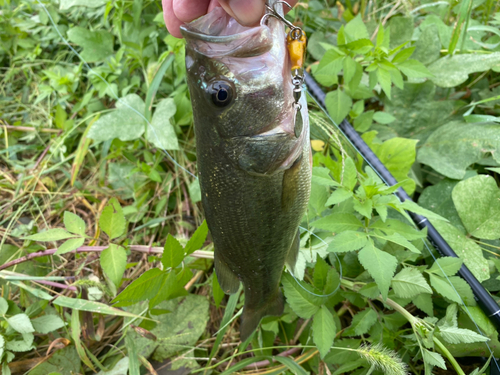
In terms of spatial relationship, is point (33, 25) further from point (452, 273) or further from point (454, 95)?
point (452, 273)

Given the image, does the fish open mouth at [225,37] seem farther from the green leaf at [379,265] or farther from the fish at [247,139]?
the green leaf at [379,265]

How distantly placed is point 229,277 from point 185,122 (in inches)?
65.9

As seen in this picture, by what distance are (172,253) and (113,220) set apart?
489mm

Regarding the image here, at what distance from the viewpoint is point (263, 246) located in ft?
5.29

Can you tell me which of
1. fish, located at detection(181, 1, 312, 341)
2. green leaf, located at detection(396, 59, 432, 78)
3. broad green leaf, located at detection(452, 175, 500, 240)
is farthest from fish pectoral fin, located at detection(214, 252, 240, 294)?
green leaf, located at detection(396, 59, 432, 78)

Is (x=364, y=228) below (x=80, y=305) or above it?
above

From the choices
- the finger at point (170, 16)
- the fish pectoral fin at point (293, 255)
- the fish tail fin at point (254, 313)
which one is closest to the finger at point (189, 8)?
the finger at point (170, 16)

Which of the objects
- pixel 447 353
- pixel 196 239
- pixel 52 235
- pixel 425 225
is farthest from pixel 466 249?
pixel 52 235

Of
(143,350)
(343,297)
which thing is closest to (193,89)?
(343,297)

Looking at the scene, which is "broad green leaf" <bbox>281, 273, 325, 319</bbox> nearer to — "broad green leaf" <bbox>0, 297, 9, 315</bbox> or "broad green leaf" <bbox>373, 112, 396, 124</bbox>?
"broad green leaf" <bbox>373, 112, 396, 124</bbox>

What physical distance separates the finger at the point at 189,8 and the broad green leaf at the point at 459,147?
1934 millimetres

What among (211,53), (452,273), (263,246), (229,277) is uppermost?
(211,53)

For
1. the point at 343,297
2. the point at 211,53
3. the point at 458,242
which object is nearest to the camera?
the point at 211,53

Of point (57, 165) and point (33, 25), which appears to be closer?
point (57, 165)
